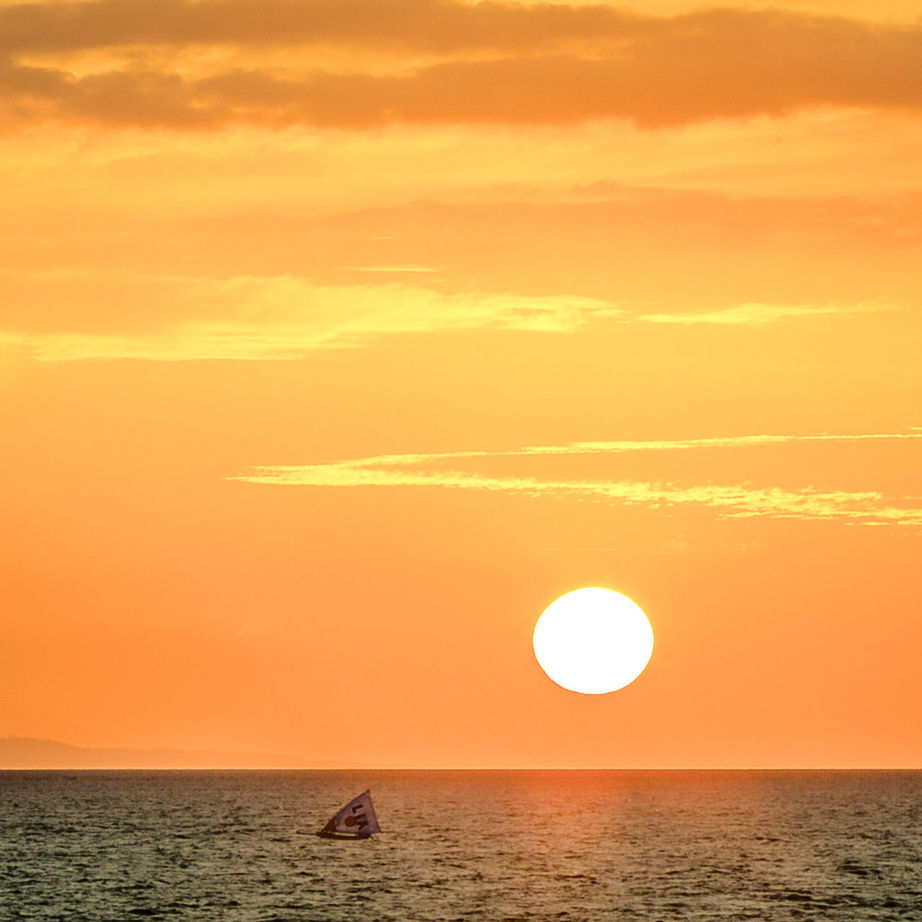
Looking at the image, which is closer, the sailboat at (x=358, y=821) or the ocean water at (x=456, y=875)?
the ocean water at (x=456, y=875)

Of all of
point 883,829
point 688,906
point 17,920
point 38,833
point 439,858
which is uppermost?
point 883,829

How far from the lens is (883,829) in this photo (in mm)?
191125

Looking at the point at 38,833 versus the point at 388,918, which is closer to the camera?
the point at 388,918

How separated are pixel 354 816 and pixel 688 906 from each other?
4877 centimetres

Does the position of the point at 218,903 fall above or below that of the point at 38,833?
below

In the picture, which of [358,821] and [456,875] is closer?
[456,875]

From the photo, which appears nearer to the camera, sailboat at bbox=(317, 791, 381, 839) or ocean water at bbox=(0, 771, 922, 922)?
ocean water at bbox=(0, 771, 922, 922)

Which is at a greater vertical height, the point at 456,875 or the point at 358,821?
the point at 358,821

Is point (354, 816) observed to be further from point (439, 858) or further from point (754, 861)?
point (754, 861)

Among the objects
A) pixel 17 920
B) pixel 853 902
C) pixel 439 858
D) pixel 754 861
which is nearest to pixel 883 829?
pixel 754 861

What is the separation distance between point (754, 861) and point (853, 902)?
3273 cm

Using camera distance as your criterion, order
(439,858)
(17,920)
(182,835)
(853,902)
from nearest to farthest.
Result: (17,920)
(853,902)
(439,858)
(182,835)

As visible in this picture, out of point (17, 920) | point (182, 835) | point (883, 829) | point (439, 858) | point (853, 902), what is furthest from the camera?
point (883, 829)

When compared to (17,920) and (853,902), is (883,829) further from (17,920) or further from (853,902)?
(17,920)
